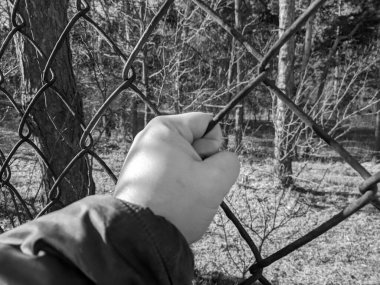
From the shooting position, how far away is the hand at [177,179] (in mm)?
648

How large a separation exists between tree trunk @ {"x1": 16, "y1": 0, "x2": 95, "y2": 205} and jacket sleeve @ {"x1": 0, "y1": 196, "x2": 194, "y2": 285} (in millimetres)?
1223

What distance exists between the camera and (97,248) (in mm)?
572

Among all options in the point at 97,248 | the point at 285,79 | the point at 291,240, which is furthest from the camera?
the point at 285,79

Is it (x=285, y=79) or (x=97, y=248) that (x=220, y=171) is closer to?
(x=97, y=248)

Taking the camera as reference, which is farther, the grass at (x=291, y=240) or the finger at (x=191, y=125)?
the grass at (x=291, y=240)

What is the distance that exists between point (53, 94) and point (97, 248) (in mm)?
1417

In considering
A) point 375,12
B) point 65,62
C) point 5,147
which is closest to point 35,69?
point 65,62

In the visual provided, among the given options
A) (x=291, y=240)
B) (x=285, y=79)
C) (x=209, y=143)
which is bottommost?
(x=291, y=240)

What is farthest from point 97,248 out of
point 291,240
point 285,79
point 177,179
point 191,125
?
point 285,79

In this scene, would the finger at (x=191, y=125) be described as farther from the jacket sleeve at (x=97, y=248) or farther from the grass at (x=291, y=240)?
the grass at (x=291, y=240)

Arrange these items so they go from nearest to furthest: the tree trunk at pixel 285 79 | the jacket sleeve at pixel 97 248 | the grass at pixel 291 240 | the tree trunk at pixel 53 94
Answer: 1. the jacket sleeve at pixel 97 248
2. the tree trunk at pixel 53 94
3. the grass at pixel 291 240
4. the tree trunk at pixel 285 79

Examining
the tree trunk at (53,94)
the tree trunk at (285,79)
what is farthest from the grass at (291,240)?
the tree trunk at (53,94)

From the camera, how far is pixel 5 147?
874 centimetres

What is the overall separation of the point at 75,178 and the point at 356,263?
340 centimetres
